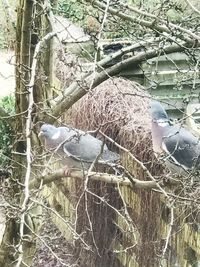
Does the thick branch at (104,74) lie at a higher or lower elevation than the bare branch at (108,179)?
higher

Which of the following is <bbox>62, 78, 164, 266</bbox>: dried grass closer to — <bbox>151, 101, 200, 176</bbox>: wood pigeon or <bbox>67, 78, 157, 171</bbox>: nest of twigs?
<bbox>67, 78, 157, 171</bbox>: nest of twigs

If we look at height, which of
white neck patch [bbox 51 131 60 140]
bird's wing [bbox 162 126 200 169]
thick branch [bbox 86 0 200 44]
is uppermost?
thick branch [bbox 86 0 200 44]

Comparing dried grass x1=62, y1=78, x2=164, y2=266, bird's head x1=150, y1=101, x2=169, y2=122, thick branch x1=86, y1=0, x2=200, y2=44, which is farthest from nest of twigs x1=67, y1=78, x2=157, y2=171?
thick branch x1=86, y1=0, x2=200, y2=44

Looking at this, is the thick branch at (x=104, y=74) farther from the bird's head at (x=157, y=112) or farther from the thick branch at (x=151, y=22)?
the bird's head at (x=157, y=112)

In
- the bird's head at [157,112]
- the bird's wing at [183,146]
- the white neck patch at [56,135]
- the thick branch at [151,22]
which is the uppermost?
the thick branch at [151,22]

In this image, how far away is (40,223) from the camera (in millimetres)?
3086

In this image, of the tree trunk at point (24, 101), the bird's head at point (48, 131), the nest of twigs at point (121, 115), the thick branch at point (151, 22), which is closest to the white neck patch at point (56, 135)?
the bird's head at point (48, 131)

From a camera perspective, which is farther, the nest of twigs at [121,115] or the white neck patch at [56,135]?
the nest of twigs at [121,115]

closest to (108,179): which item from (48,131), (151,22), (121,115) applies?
(151,22)

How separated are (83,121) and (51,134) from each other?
0.75 metres

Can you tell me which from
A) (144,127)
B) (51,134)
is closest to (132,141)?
(144,127)

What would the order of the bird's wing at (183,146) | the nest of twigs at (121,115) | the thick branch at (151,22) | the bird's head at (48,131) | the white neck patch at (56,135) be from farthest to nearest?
the nest of twigs at (121,115) → the white neck patch at (56,135) → the bird's head at (48,131) → the bird's wing at (183,146) → the thick branch at (151,22)

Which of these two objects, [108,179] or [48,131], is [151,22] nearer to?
[108,179]

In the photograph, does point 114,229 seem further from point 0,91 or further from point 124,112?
point 0,91
